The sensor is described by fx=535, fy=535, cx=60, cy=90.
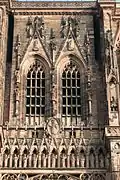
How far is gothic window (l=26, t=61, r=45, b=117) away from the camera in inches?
861

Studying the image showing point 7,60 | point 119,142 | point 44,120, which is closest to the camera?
point 119,142

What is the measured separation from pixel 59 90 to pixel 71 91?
0.51 metres

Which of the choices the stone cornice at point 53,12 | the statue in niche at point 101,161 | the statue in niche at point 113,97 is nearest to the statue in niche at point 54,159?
the statue in niche at point 101,161

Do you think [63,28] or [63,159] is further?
[63,28]

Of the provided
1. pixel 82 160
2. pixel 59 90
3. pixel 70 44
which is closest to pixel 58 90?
pixel 59 90

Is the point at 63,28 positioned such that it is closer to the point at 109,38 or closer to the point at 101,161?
the point at 109,38

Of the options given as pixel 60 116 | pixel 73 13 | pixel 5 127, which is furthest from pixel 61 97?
pixel 73 13

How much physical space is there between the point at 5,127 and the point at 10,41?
15.9ft

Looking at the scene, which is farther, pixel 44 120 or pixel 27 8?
pixel 27 8

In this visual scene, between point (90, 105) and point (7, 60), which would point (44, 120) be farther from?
point (7, 60)

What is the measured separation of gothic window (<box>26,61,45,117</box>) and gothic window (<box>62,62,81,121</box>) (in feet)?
2.94

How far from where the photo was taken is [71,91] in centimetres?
2238

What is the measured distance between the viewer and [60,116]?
Result: 2152 centimetres

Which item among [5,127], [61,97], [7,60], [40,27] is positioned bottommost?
[5,127]
